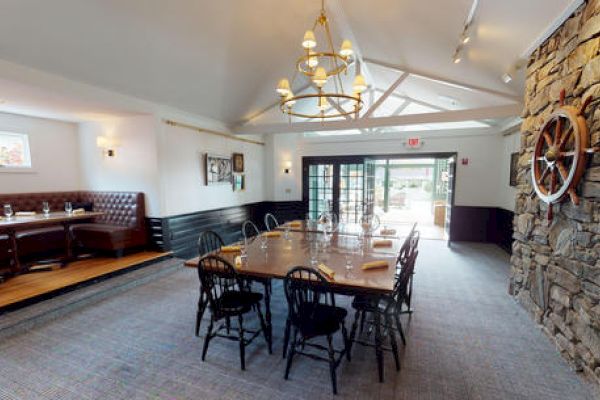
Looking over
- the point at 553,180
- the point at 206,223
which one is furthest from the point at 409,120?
the point at 206,223

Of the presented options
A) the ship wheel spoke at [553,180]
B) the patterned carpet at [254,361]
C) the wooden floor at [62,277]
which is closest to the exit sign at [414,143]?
the patterned carpet at [254,361]

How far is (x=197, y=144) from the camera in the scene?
17.6ft

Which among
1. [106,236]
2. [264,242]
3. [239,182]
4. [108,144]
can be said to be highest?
[108,144]

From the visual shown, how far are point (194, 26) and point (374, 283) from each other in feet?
12.1

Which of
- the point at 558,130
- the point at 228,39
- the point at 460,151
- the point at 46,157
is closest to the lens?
the point at 558,130

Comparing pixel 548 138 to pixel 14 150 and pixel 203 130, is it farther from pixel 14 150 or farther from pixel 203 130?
pixel 14 150

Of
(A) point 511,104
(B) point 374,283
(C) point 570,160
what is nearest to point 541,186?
(C) point 570,160

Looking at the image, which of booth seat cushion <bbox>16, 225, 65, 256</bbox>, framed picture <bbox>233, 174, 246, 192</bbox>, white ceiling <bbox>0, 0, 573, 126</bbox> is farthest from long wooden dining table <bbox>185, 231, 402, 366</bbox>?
booth seat cushion <bbox>16, 225, 65, 256</bbox>

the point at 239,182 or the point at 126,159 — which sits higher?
the point at 126,159

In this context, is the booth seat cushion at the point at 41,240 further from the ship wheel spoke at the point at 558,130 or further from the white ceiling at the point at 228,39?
the ship wheel spoke at the point at 558,130

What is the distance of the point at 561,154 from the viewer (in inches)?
92.8

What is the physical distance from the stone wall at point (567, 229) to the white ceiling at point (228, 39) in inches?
11.9

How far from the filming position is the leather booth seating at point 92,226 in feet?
14.4

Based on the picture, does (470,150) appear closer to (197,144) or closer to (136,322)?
(197,144)
